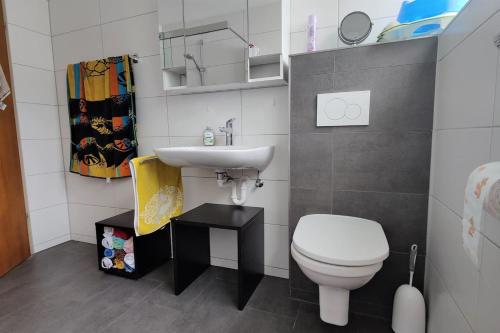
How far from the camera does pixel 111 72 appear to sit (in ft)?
6.70

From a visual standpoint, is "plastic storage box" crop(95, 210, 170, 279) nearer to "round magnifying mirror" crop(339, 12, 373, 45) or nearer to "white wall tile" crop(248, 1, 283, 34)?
"white wall tile" crop(248, 1, 283, 34)

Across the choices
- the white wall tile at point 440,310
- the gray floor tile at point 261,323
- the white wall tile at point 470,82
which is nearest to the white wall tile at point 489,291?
the white wall tile at point 440,310

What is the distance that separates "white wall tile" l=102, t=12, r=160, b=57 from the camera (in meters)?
1.96

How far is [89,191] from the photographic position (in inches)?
94.2

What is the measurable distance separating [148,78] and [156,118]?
31 centimetres

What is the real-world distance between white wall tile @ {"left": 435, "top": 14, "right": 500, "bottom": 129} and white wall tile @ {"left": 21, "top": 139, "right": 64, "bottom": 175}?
9.46 ft

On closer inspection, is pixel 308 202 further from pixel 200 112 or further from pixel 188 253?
pixel 200 112

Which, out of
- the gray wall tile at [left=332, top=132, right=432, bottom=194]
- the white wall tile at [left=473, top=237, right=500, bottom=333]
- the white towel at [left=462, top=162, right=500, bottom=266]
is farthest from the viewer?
the gray wall tile at [left=332, top=132, right=432, bottom=194]

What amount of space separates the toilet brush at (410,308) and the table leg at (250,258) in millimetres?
782

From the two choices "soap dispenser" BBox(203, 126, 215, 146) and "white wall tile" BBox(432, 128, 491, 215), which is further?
"soap dispenser" BBox(203, 126, 215, 146)

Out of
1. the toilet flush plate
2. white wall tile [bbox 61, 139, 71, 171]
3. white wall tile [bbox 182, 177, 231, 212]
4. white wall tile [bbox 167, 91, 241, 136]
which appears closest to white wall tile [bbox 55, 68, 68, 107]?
white wall tile [bbox 61, 139, 71, 171]

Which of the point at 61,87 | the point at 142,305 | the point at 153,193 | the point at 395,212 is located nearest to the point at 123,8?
the point at 61,87

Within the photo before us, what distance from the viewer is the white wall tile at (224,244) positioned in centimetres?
194

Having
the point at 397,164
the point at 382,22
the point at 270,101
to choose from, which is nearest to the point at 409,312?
the point at 397,164
